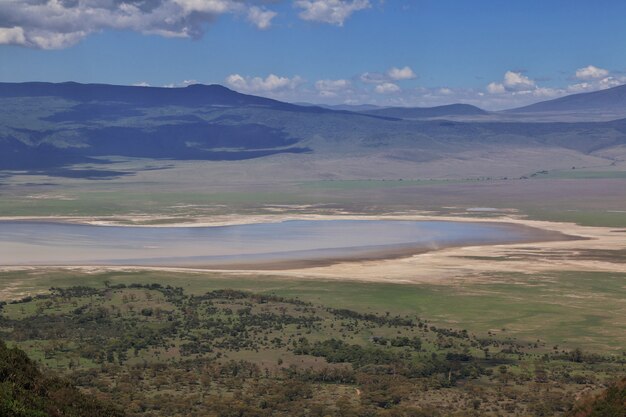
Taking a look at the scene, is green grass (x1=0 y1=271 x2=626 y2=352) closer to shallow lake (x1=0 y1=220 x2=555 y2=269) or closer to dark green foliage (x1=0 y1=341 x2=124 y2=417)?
shallow lake (x1=0 y1=220 x2=555 y2=269)

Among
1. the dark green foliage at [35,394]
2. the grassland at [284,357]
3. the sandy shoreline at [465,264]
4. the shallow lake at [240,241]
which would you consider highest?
the shallow lake at [240,241]

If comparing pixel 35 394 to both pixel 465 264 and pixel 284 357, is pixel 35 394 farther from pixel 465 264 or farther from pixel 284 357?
pixel 465 264

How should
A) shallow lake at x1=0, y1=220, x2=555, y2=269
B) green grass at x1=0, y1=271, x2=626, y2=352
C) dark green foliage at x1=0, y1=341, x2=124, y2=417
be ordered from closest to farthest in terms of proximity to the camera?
dark green foliage at x1=0, y1=341, x2=124, y2=417 → green grass at x1=0, y1=271, x2=626, y2=352 → shallow lake at x1=0, y1=220, x2=555, y2=269

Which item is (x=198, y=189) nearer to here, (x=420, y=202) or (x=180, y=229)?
(x=420, y=202)

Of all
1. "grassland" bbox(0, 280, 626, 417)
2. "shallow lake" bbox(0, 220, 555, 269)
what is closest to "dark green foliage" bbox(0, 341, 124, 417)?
"grassland" bbox(0, 280, 626, 417)

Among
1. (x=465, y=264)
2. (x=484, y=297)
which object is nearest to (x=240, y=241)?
(x=465, y=264)

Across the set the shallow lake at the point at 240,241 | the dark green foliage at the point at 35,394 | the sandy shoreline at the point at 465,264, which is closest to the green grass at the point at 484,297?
the sandy shoreline at the point at 465,264

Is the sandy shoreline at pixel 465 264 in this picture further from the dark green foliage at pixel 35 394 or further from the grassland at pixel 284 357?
the dark green foliage at pixel 35 394
